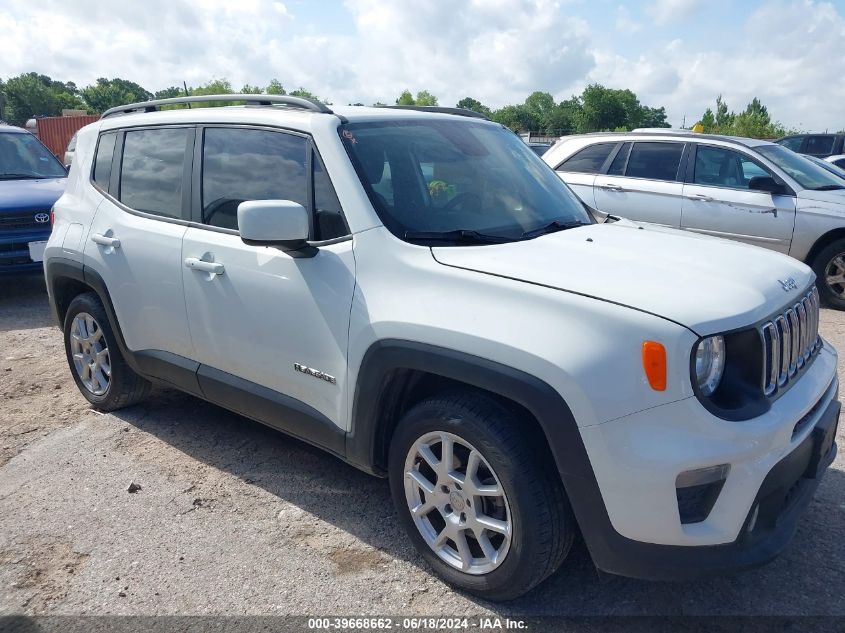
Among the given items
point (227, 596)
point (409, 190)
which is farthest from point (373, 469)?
point (409, 190)

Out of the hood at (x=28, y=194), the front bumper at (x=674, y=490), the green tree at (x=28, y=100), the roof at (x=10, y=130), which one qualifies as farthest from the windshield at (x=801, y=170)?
the green tree at (x=28, y=100)

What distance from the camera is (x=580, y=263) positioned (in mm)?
2738

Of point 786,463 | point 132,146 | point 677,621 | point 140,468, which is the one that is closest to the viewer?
point 786,463

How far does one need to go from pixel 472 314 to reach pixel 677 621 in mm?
1382

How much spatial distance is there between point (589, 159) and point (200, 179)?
583 cm

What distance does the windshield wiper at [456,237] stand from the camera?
2.99 metres

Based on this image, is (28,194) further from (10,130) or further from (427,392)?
(427,392)

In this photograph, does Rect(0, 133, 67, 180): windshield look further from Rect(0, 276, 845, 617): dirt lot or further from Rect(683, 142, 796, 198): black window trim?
Rect(683, 142, 796, 198): black window trim

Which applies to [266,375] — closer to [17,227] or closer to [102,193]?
[102,193]

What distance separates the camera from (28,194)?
26.7 ft

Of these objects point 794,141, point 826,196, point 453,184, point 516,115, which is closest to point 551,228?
point 453,184

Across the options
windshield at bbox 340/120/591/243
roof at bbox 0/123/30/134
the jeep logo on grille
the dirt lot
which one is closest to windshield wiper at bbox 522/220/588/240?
windshield at bbox 340/120/591/243

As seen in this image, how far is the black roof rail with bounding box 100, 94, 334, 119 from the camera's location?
3.48 metres

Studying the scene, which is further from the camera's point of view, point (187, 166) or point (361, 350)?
point (187, 166)
